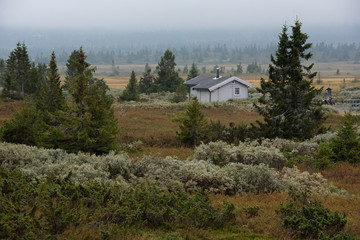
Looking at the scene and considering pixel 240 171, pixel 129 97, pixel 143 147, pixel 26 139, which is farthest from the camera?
pixel 129 97

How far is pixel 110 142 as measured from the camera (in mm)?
15695

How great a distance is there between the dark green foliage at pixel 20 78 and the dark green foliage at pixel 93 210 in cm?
4394

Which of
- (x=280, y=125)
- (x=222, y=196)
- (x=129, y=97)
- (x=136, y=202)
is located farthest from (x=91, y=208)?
(x=129, y=97)

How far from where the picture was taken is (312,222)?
701cm

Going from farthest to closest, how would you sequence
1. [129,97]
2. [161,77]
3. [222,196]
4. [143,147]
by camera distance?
1. [161,77]
2. [129,97]
3. [143,147]
4. [222,196]

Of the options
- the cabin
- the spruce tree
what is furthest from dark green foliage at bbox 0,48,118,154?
the spruce tree

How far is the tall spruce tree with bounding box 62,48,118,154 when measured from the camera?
15.1 meters

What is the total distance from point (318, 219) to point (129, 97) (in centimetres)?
4488

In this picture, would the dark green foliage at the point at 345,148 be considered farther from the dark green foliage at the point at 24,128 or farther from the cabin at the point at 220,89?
the cabin at the point at 220,89

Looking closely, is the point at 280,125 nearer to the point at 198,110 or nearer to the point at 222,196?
the point at 198,110

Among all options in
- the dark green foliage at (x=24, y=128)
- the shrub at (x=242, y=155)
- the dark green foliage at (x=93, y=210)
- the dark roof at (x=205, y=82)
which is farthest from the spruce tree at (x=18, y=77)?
the dark green foliage at (x=93, y=210)

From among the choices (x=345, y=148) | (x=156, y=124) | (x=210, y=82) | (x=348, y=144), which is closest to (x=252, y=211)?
(x=345, y=148)

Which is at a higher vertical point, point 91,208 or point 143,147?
point 91,208

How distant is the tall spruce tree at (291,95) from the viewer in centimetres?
2020
